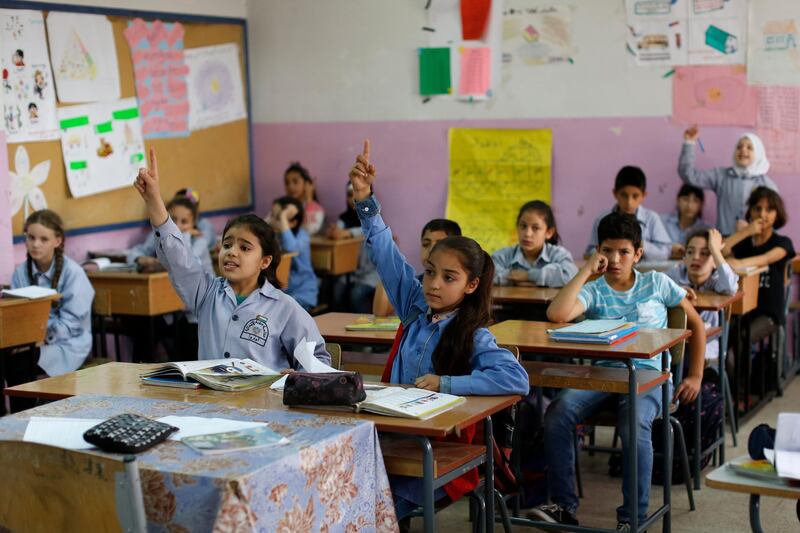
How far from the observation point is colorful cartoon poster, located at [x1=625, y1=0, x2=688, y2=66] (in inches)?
258

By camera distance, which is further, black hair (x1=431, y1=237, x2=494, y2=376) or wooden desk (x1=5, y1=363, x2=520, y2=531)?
black hair (x1=431, y1=237, x2=494, y2=376)

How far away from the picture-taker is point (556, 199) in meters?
7.10

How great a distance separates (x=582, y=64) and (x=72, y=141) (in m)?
3.09

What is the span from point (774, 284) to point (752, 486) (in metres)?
4.02

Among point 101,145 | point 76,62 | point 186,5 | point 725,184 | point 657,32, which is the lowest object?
point 725,184

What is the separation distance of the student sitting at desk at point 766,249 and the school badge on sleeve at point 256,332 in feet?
10.5

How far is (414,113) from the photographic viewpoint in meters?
7.46

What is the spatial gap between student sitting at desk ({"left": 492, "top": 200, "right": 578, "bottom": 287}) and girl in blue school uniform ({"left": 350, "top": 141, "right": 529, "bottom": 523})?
70.2 inches

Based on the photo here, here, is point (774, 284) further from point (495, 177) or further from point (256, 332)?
point (256, 332)

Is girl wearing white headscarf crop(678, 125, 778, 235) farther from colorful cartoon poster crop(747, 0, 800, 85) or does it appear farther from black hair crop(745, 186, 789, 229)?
colorful cartoon poster crop(747, 0, 800, 85)

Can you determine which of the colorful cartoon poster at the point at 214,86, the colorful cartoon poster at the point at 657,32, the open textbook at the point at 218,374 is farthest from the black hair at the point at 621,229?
the colorful cartoon poster at the point at 214,86

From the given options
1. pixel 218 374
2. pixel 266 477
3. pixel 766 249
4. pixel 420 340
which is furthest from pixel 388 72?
pixel 266 477

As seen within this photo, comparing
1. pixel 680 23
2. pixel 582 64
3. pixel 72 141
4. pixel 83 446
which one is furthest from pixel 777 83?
pixel 83 446

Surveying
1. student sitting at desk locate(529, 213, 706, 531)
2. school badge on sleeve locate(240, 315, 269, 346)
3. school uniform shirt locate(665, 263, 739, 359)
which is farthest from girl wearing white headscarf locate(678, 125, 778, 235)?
school badge on sleeve locate(240, 315, 269, 346)
